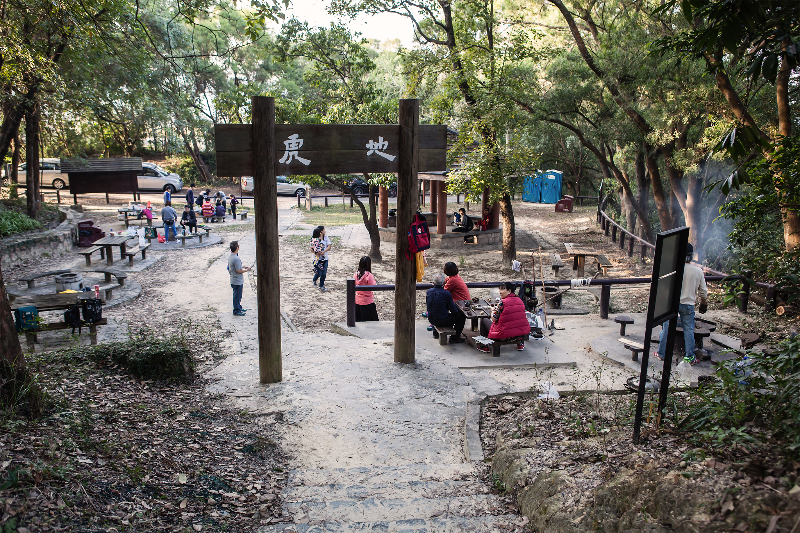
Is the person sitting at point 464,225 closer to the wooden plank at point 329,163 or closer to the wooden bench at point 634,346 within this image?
the wooden bench at point 634,346

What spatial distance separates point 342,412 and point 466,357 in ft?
7.87

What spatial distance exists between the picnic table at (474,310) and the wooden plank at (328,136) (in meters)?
2.56

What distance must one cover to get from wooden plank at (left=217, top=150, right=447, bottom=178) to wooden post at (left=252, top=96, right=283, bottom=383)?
15 cm

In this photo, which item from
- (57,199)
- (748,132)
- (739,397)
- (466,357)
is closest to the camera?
(739,397)

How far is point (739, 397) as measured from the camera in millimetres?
3664

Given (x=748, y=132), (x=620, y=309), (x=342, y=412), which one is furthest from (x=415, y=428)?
(x=620, y=309)

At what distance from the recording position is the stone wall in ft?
45.2

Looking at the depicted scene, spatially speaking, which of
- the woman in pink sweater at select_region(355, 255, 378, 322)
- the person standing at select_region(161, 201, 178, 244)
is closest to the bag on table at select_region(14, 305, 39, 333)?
the woman in pink sweater at select_region(355, 255, 378, 322)

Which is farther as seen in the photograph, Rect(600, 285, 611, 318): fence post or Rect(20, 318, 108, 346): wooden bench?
Rect(600, 285, 611, 318): fence post

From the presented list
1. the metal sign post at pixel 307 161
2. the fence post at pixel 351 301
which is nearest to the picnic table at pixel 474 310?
the metal sign post at pixel 307 161

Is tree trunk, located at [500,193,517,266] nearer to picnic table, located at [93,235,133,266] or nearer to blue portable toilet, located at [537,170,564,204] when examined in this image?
picnic table, located at [93,235,133,266]

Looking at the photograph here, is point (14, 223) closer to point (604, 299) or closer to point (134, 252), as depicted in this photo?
point (134, 252)

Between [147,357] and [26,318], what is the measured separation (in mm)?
2447

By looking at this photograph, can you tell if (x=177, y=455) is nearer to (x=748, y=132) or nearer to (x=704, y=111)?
(x=748, y=132)
